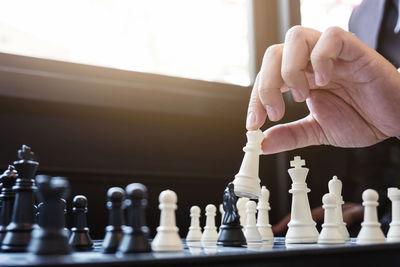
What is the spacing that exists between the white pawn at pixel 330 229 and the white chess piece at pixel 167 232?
328 mm

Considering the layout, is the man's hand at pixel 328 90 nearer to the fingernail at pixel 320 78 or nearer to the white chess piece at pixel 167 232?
the fingernail at pixel 320 78

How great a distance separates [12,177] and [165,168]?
125 centimetres

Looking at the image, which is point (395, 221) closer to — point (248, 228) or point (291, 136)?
point (248, 228)

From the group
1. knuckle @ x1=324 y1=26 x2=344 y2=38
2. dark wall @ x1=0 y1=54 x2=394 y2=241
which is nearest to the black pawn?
knuckle @ x1=324 y1=26 x2=344 y2=38

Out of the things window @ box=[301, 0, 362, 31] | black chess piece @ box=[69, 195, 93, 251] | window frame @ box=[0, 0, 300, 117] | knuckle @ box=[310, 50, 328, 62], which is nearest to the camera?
black chess piece @ box=[69, 195, 93, 251]

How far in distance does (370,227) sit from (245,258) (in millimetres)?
386

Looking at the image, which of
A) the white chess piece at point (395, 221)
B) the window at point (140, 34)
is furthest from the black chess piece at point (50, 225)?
the window at point (140, 34)

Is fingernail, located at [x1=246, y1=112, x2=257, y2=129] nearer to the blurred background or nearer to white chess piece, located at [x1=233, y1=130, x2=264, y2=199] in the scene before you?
white chess piece, located at [x1=233, y1=130, x2=264, y2=199]

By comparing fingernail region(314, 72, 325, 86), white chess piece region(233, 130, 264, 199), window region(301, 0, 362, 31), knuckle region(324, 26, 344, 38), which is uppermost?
window region(301, 0, 362, 31)

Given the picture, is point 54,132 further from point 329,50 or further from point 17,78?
point 329,50

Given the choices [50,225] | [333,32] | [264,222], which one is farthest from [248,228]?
[50,225]

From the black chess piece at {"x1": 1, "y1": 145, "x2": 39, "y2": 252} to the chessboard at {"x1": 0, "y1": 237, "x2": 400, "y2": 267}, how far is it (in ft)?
0.30

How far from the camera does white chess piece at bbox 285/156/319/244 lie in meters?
1.03

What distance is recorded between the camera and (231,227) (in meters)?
0.99
